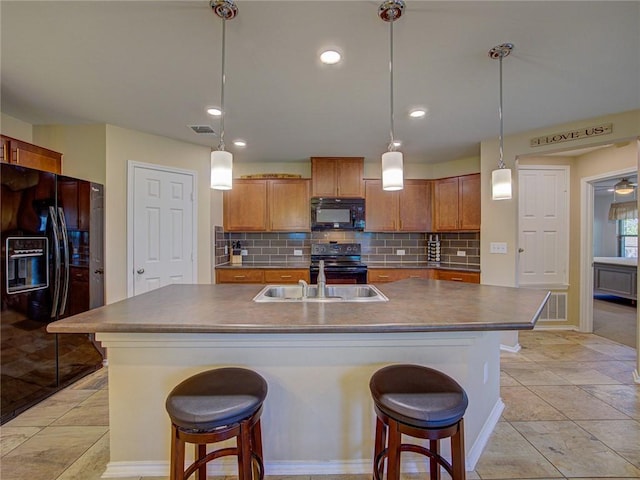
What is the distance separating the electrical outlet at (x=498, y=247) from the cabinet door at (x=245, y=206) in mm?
2920

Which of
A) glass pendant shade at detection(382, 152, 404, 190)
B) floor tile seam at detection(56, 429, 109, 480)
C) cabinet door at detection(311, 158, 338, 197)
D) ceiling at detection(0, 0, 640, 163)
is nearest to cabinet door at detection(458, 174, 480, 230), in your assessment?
ceiling at detection(0, 0, 640, 163)

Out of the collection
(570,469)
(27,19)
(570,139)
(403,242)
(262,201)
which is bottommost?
(570,469)

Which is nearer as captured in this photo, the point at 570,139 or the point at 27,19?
the point at 27,19

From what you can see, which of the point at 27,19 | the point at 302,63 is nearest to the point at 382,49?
the point at 302,63

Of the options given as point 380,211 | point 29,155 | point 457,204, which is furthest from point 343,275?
point 29,155

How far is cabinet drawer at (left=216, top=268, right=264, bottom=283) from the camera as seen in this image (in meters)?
3.98

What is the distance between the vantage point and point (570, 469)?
165cm

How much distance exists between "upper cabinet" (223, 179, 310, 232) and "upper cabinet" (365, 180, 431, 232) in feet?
3.04

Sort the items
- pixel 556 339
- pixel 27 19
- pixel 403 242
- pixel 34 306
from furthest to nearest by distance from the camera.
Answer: pixel 403 242 → pixel 556 339 → pixel 34 306 → pixel 27 19

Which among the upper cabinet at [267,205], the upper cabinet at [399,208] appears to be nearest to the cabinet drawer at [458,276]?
the upper cabinet at [399,208]

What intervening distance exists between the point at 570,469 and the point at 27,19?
384 cm

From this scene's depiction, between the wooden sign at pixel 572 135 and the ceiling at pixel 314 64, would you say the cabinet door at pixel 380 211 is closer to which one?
the ceiling at pixel 314 64

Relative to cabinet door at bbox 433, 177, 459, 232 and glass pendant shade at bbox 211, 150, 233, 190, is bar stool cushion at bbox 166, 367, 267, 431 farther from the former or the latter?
cabinet door at bbox 433, 177, 459, 232

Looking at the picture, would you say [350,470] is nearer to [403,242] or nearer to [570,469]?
[570,469]
